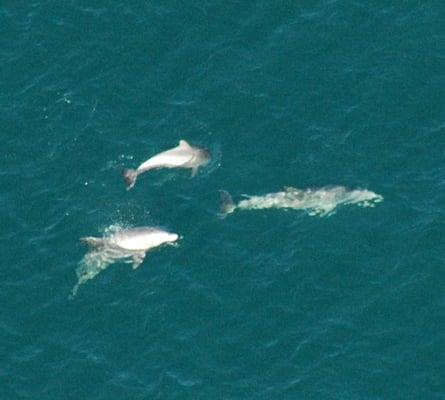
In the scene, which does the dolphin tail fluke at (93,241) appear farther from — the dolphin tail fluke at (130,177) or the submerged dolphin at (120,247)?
the dolphin tail fluke at (130,177)

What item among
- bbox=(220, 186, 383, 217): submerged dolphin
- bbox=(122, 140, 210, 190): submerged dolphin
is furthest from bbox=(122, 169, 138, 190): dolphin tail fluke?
bbox=(220, 186, 383, 217): submerged dolphin

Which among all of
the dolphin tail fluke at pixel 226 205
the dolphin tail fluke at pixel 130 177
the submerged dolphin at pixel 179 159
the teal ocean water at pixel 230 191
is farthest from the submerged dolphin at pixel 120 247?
the submerged dolphin at pixel 179 159

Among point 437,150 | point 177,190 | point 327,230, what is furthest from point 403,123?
point 177,190

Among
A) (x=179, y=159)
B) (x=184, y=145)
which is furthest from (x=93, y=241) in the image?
(x=184, y=145)

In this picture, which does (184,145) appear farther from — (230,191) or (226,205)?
(226,205)

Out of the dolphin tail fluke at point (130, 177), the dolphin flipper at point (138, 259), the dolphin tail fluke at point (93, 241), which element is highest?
the dolphin tail fluke at point (130, 177)

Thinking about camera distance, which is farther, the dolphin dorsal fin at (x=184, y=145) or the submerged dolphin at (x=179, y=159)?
the dolphin dorsal fin at (x=184, y=145)

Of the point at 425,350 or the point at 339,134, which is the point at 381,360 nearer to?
the point at 425,350
